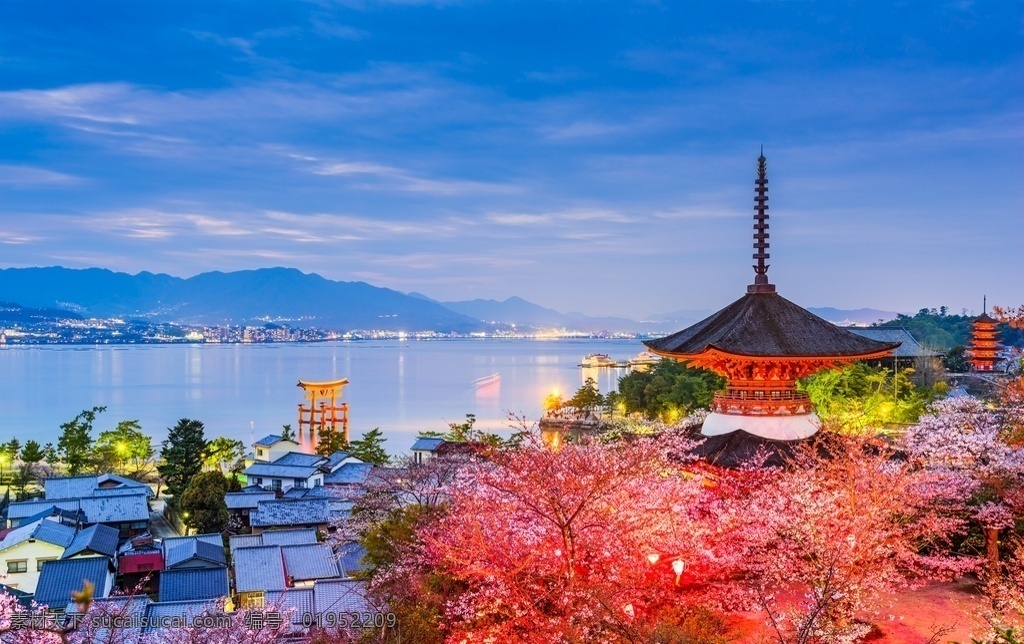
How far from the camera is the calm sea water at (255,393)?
5778cm

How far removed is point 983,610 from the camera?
25.8 feet

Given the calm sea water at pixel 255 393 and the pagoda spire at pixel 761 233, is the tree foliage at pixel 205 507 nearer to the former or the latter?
the calm sea water at pixel 255 393

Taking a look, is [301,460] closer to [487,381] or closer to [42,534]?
[42,534]

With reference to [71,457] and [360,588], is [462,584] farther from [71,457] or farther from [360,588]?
[71,457]

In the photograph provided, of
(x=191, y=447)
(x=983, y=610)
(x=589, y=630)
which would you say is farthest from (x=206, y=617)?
(x=191, y=447)

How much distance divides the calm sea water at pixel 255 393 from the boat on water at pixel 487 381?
3.24 feet

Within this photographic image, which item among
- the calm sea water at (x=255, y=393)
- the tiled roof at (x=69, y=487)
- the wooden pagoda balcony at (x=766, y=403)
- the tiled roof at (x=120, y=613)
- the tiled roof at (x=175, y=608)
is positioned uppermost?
the wooden pagoda balcony at (x=766, y=403)

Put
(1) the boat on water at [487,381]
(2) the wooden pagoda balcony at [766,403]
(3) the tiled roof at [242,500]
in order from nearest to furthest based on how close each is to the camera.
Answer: (2) the wooden pagoda balcony at [766,403]
(3) the tiled roof at [242,500]
(1) the boat on water at [487,381]

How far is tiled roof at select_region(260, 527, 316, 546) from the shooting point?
2006cm

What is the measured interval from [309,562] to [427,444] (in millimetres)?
16361

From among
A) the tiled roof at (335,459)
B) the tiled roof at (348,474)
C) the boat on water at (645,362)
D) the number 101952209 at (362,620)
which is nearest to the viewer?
the number 101952209 at (362,620)

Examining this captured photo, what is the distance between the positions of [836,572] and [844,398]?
1734cm

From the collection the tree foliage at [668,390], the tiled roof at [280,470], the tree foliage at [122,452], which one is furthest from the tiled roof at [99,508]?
the tree foliage at [668,390]

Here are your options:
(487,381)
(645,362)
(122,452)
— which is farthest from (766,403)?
(487,381)
